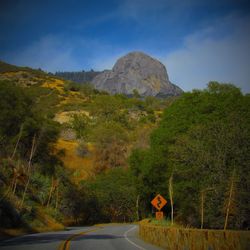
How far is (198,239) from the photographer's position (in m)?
15.9

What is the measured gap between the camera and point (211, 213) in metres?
28.3

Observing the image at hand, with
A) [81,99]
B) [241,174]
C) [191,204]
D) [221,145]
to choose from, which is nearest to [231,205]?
[241,174]

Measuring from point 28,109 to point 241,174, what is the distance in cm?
3157

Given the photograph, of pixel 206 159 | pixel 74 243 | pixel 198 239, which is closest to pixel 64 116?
pixel 206 159

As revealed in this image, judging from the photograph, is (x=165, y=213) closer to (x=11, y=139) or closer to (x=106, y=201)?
(x=106, y=201)

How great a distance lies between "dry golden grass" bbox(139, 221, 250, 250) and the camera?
42.5 ft

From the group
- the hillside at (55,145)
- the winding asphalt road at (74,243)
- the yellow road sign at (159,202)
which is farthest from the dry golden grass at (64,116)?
the winding asphalt road at (74,243)

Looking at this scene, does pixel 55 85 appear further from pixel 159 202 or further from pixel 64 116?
pixel 159 202

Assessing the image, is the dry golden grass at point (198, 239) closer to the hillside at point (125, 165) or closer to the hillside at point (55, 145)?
the hillside at point (125, 165)

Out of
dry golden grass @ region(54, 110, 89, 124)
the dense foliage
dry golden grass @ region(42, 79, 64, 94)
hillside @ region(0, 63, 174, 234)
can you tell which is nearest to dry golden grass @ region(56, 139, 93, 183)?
hillside @ region(0, 63, 174, 234)

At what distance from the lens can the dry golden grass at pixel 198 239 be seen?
42.5 feet

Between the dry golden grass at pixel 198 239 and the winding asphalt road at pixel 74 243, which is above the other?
the dry golden grass at pixel 198 239

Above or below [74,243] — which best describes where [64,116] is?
above


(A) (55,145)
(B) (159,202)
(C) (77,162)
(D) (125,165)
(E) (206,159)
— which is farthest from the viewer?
(C) (77,162)
